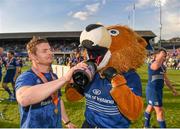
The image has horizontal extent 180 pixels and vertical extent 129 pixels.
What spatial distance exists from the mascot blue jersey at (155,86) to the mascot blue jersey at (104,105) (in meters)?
4.73

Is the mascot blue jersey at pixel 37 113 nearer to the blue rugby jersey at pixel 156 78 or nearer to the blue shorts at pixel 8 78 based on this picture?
the blue rugby jersey at pixel 156 78

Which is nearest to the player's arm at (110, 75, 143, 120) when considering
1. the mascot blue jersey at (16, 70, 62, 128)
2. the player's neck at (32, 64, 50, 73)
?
the mascot blue jersey at (16, 70, 62, 128)

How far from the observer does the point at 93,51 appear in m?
3.69

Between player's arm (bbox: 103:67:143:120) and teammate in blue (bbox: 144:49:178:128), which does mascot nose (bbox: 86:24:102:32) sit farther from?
teammate in blue (bbox: 144:49:178:128)

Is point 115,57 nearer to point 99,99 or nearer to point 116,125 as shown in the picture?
point 99,99

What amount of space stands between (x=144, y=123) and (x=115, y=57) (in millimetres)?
5630

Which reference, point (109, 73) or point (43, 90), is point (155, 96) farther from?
point (43, 90)

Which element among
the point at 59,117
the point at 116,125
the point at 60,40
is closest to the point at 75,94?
the point at 59,117

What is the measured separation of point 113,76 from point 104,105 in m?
0.67

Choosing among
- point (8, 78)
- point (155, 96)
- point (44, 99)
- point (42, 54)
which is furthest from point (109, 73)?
point (8, 78)

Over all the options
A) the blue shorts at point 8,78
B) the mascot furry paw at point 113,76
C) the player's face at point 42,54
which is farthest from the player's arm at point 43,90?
the blue shorts at point 8,78

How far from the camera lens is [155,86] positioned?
8.56 metres

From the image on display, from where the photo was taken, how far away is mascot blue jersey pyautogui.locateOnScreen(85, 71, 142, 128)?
3.84 m

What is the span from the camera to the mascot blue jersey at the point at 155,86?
848 cm
